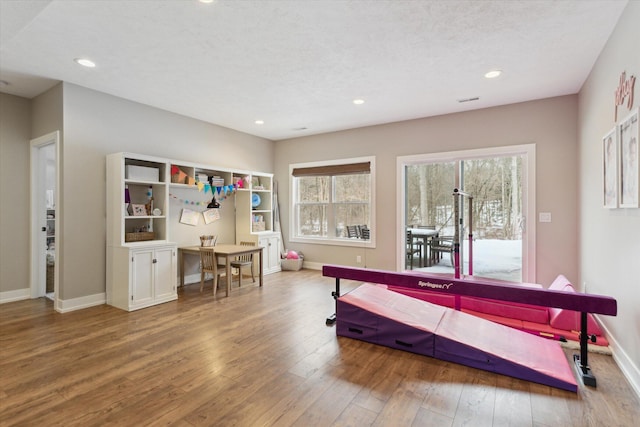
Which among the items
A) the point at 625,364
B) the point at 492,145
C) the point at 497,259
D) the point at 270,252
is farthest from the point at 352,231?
the point at 625,364

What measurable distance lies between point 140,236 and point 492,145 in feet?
17.1

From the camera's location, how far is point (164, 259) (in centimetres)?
427

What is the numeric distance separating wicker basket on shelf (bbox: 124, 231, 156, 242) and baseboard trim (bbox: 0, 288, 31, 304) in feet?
5.82

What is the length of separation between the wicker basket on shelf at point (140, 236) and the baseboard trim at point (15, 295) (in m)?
1.77

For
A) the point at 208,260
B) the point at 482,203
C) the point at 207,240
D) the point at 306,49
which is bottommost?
the point at 208,260

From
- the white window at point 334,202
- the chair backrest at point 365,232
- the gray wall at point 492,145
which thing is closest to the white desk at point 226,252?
the white window at point 334,202

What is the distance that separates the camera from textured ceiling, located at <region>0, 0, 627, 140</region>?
2.41m

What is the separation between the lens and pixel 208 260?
15.6ft

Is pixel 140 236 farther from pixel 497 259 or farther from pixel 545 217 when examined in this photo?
pixel 545 217

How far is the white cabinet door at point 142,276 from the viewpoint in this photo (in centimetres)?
393

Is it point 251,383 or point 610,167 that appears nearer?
point 251,383

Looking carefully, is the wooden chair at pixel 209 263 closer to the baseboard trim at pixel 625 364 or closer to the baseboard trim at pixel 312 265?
the baseboard trim at pixel 312 265

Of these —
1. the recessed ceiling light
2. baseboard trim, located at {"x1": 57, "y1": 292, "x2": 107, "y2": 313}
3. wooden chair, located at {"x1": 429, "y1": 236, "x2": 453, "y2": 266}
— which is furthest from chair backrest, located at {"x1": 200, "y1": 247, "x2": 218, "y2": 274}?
wooden chair, located at {"x1": 429, "y1": 236, "x2": 453, "y2": 266}

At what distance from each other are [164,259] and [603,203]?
198 inches
